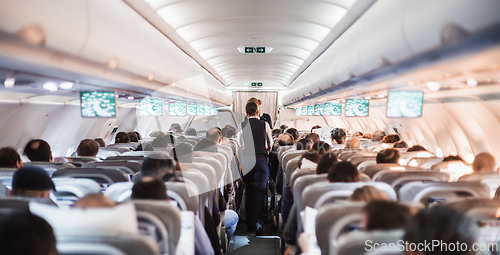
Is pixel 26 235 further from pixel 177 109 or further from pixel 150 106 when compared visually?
pixel 177 109

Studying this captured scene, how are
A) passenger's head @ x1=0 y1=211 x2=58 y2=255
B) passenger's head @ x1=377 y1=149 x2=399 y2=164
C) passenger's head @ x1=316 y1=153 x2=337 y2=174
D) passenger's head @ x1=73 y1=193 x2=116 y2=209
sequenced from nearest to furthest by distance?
passenger's head @ x1=0 y1=211 x2=58 y2=255 < passenger's head @ x1=73 y1=193 x2=116 y2=209 < passenger's head @ x1=316 y1=153 x2=337 y2=174 < passenger's head @ x1=377 y1=149 x2=399 y2=164

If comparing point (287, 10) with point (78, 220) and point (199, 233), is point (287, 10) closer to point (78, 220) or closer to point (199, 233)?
point (199, 233)

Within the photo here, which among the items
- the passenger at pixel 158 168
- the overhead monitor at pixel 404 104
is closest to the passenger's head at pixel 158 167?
the passenger at pixel 158 168

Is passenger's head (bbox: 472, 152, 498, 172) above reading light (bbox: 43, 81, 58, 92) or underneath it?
underneath

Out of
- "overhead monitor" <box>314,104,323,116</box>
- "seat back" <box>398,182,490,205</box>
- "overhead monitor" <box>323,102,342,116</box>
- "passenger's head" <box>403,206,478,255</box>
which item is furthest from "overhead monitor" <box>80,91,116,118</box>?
"overhead monitor" <box>314,104,323,116</box>

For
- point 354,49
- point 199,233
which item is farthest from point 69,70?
point 354,49

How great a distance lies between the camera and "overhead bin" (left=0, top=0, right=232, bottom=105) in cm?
244

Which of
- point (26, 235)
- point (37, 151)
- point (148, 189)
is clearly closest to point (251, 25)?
point (37, 151)

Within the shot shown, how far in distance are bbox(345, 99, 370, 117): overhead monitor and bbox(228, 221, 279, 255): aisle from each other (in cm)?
513

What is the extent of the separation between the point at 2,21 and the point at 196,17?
204 inches

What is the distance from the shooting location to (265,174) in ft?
23.3

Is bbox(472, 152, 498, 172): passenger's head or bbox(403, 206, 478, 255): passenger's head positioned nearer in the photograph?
bbox(403, 206, 478, 255): passenger's head

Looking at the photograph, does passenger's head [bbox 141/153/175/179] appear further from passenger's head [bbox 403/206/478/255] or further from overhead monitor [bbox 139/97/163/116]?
overhead monitor [bbox 139/97/163/116]

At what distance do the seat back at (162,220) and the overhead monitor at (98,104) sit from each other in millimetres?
4358
